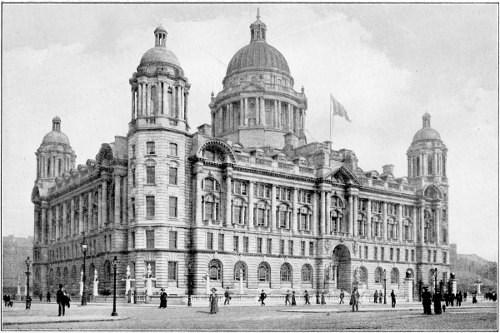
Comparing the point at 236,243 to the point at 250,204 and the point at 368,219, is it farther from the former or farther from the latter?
the point at 368,219

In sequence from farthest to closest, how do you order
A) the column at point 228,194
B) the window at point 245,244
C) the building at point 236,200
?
the window at point 245,244
the column at point 228,194
the building at point 236,200

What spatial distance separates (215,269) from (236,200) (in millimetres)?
8137

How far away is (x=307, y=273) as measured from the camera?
83.3 meters

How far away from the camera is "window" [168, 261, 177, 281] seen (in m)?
70.2

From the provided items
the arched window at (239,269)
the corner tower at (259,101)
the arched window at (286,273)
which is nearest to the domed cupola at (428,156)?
the corner tower at (259,101)

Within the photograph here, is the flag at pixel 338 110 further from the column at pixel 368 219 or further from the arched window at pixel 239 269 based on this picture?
the arched window at pixel 239 269

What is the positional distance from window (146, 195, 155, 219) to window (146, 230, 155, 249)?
1615 millimetres

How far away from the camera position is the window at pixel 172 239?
2776 inches

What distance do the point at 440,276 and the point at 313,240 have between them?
81.1 ft

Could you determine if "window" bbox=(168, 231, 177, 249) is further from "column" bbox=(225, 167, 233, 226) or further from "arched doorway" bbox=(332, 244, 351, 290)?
"arched doorway" bbox=(332, 244, 351, 290)

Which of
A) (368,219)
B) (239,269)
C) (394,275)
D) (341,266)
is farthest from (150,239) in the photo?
(394,275)

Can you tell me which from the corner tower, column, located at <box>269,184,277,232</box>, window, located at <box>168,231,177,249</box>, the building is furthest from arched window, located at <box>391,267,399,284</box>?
window, located at <box>168,231,177,249</box>

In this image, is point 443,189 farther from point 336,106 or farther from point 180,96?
point 180,96

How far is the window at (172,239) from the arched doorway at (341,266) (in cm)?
2349
